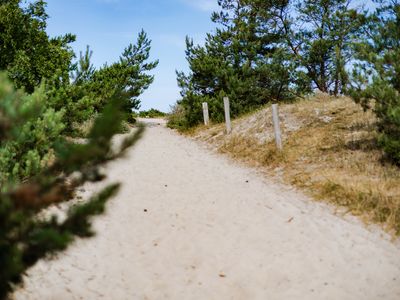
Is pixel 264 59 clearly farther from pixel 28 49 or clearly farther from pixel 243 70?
pixel 28 49

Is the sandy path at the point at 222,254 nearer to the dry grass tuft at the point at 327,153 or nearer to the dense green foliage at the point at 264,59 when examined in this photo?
the dry grass tuft at the point at 327,153

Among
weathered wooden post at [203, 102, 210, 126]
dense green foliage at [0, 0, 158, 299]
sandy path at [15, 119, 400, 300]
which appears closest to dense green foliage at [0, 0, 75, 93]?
dense green foliage at [0, 0, 158, 299]

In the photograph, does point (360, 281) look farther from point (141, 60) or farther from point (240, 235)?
point (141, 60)

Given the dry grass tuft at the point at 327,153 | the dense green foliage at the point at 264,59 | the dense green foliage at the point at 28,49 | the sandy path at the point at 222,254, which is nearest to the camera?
the sandy path at the point at 222,254

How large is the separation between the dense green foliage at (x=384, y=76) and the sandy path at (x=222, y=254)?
227cm

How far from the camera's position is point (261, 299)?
4.31m

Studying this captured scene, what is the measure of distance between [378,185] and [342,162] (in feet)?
6.10

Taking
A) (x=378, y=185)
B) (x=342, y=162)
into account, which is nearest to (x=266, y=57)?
(x=342, y=162)

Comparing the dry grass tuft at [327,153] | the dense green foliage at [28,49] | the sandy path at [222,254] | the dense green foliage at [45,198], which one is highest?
the dense green foliage at [28,49]

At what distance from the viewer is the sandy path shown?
14.8 feet

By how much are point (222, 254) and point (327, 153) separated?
4.97 metres

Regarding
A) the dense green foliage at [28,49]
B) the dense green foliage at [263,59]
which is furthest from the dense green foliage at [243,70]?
the dense green foliage at [28,49]

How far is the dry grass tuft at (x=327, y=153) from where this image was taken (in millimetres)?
6371

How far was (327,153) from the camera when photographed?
9.29 metres
